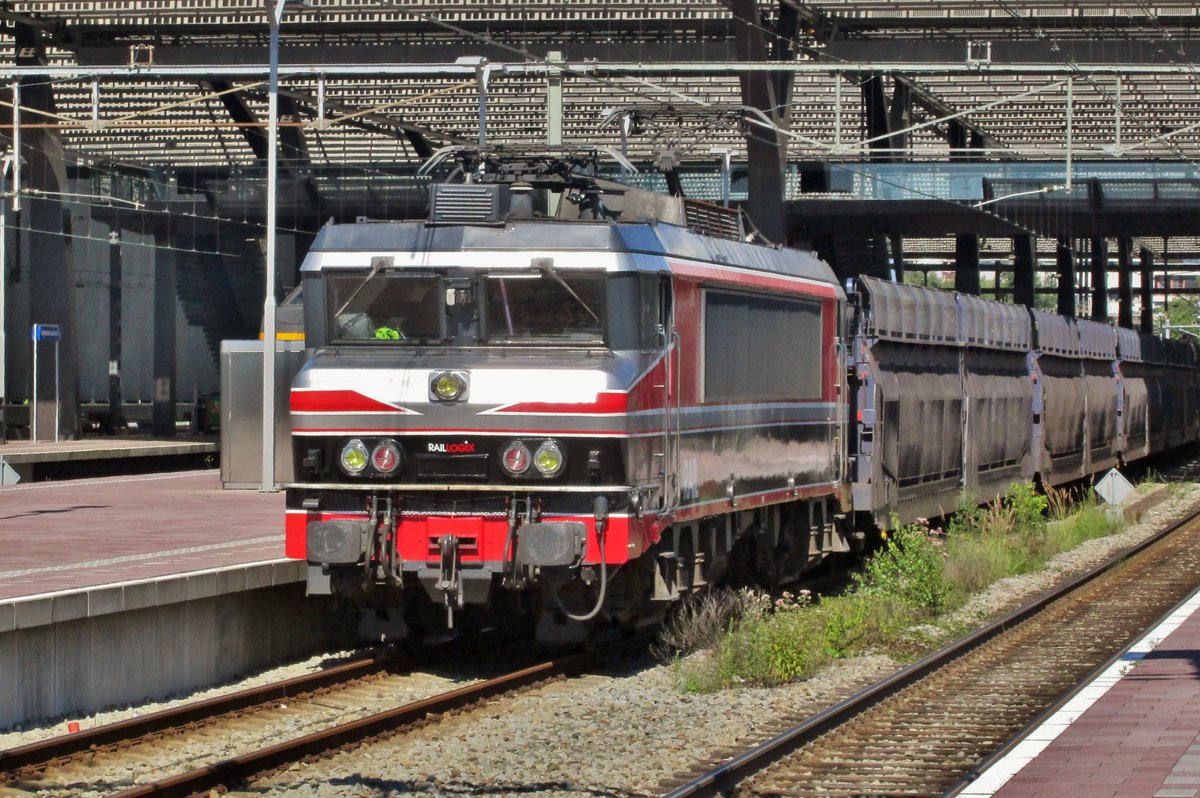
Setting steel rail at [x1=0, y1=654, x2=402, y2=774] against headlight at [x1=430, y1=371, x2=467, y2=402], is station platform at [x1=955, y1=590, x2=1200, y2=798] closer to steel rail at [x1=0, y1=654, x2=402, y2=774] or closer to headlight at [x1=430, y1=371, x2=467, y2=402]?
headlight at [x1=430, y1=371, x2=467, y2=402]

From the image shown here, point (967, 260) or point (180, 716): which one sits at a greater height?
point (967, 260)

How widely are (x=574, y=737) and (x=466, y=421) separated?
258 cm

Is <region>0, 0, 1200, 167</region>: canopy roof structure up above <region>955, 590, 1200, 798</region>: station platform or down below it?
above

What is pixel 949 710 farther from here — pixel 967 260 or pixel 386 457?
pixel 967 260

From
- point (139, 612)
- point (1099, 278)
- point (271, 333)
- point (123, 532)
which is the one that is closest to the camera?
point (139, 612)

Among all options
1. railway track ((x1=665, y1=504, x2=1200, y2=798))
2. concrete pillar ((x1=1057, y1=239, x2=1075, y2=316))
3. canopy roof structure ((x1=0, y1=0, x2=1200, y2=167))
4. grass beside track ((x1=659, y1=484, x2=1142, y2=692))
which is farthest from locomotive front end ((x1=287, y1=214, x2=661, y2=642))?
concrete pillar ((x1=1057, y1=239, x2=1075, y2=316))

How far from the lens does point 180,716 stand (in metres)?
11.4

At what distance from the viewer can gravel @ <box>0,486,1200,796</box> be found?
9.45 metres

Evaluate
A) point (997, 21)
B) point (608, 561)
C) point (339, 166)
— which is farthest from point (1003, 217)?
point (608, 561)

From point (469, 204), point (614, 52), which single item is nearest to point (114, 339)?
point (614, 52)

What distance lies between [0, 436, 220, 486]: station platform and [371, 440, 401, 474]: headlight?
16651 mm

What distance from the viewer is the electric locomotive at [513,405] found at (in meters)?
12.2

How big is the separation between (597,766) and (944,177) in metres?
33.3

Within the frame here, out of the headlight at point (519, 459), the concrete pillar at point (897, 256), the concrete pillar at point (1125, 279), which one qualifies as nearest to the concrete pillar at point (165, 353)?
the concrete pillar at point (897, 256)
